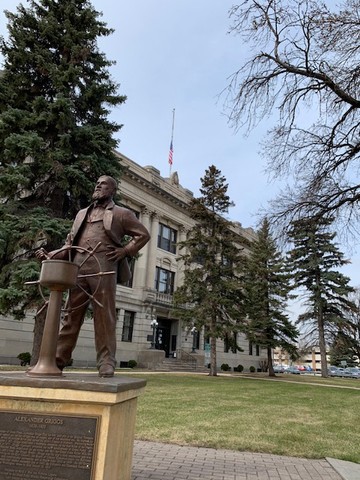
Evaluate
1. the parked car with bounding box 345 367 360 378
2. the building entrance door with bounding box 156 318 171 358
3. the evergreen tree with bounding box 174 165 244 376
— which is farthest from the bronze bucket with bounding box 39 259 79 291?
the parked car with bounding box 345 367 360 378

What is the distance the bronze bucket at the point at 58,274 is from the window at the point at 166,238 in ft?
108

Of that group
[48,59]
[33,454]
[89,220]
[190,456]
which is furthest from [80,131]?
[33,454]

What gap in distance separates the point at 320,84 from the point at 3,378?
969cm

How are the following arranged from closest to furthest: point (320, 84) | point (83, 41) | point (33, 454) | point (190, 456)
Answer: point (33, 454), point (190, 456), point (320, 84), point (83, 41)

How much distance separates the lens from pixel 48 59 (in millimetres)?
17219

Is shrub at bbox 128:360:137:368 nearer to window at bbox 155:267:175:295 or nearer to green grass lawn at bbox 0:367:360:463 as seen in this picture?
window at bbox 155:267:175:295

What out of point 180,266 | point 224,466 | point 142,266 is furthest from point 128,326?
point 224,466

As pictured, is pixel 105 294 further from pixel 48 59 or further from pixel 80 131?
pixel 48 59

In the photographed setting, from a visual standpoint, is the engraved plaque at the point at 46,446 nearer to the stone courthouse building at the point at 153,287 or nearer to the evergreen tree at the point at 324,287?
the stone courthouse building at the point at 153,287

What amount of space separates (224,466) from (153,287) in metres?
29.7

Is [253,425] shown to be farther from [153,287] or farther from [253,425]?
[153,287]

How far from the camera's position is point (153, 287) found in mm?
35469

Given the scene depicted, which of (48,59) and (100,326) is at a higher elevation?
(48,59)

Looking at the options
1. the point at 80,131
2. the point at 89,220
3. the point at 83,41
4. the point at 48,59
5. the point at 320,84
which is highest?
the point at 83,41
